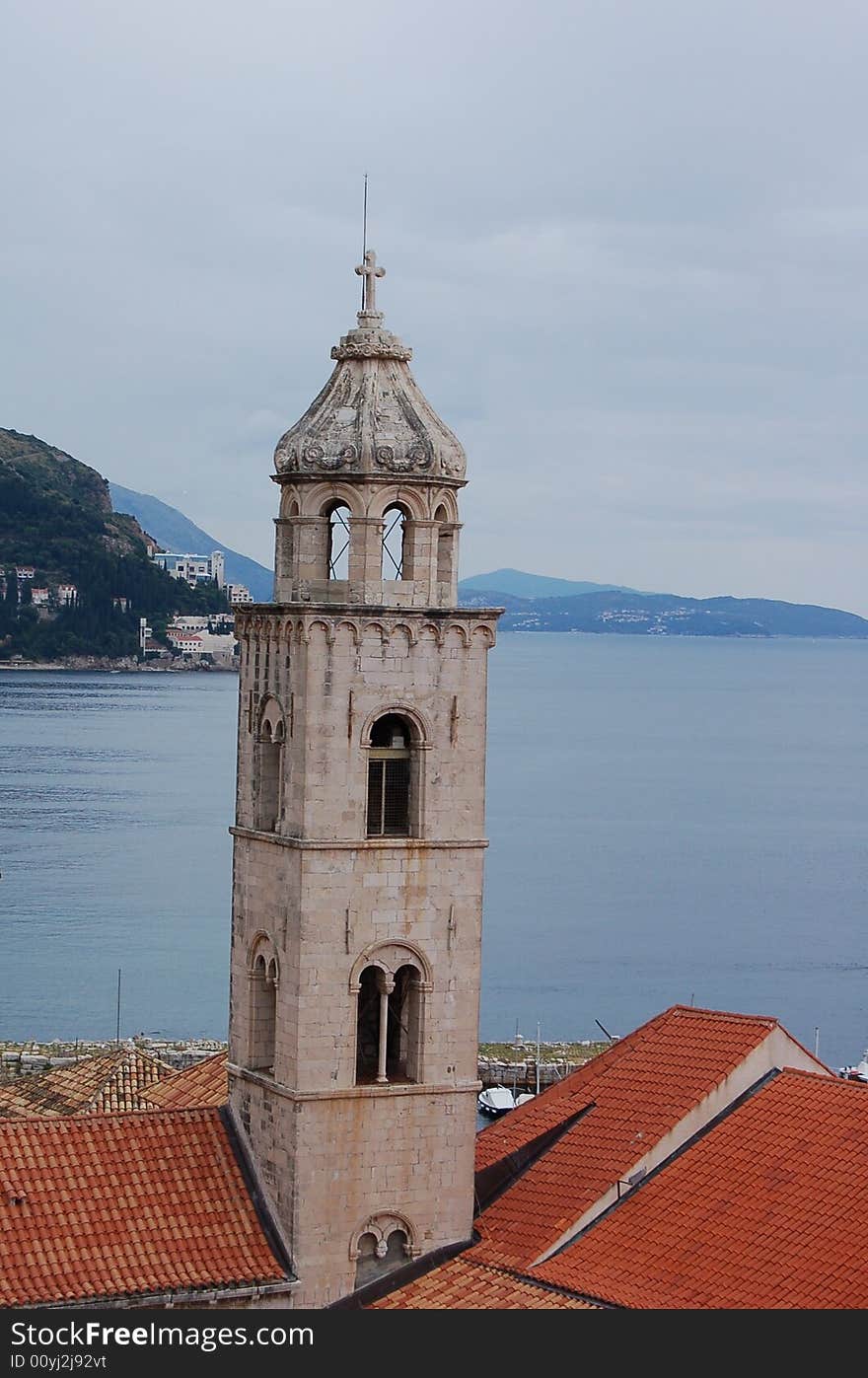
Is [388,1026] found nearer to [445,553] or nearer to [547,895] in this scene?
[445,553]

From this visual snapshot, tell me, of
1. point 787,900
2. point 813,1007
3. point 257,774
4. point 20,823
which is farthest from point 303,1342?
point 20,823

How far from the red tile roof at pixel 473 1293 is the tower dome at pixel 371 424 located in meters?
8.60

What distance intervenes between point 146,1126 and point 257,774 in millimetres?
4054

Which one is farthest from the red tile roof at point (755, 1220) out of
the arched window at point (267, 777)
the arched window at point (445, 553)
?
the arched window at point (445, 553)

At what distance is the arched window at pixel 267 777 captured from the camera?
24.4 m

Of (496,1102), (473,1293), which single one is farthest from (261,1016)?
(496,1102)

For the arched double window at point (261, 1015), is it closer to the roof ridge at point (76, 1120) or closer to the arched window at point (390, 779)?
the roof ridge at point (76, 1120)

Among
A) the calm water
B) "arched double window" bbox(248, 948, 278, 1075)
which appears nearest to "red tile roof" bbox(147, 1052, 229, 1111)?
"arched double window" bbox(248, 948, 278, 1075)

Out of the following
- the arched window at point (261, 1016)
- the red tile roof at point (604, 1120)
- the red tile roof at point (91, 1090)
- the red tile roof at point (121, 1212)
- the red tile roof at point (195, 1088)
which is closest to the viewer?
the red tile roof at point (121, 1212)

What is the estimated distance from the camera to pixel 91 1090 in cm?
3769

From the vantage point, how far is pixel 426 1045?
24.1 metres

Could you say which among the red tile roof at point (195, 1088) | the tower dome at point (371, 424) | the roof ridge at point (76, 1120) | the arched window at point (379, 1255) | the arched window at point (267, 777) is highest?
the tower dome at point (371, 424)

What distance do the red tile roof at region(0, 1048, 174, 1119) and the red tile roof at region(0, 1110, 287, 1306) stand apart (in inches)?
423

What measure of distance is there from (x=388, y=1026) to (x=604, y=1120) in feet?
9.49
